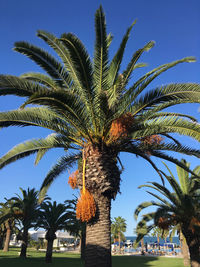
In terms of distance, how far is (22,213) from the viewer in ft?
100.0

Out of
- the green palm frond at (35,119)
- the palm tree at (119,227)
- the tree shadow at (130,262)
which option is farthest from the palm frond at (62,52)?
the palm tree at (119,227)

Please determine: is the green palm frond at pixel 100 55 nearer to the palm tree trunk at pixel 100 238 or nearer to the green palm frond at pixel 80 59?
the green palm frond at pixel 80 59

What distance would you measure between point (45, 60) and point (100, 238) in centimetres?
648

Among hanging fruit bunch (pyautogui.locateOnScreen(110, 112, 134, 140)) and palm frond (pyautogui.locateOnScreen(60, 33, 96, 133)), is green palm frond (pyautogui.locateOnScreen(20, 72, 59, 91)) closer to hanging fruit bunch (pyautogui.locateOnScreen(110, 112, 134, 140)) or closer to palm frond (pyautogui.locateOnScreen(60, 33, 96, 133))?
palm frond (pyautogui.locateOnScreen(60, 33, 96, 133))

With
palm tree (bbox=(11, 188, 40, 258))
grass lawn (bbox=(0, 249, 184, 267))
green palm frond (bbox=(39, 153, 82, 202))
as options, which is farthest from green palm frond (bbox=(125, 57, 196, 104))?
palm tree (bbox=(11, 188, 40, 258))

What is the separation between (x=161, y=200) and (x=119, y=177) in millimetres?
9429

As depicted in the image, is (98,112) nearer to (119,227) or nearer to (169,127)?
(169,127)

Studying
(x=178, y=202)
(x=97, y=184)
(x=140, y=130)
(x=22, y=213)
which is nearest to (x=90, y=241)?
(x=97, y=184)

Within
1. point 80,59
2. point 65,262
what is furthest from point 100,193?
point 65,262

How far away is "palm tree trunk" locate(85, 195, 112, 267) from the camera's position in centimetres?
684

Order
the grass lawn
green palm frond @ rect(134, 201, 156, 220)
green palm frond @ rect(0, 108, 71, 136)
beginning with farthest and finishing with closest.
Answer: the grass lawn, green palm frond @ rect(134, 201, 156, 220), green palm frond @ rect(0, 108, 71, 136)

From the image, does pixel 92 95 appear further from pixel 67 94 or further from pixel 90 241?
pixel 90 241

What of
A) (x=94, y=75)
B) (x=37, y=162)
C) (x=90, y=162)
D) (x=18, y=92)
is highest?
(x=94, y=75)

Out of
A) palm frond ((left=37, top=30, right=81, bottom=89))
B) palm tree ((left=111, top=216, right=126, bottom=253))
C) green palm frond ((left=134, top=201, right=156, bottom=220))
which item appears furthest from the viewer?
palm tree ((left=111, top=216, right=126, bottom=253))
